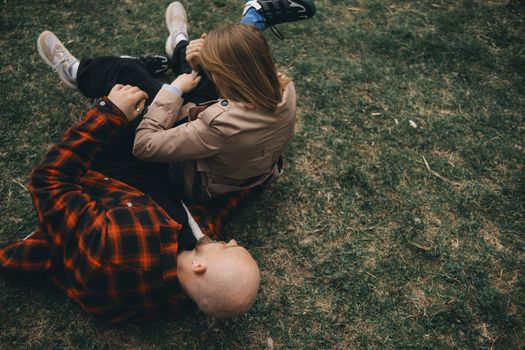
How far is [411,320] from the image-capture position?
9.45 feet

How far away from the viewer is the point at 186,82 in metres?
2.78

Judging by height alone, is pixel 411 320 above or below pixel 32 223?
below

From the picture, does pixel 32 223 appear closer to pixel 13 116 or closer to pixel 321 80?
pixel 13 116

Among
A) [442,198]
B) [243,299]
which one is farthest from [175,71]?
[442,198]

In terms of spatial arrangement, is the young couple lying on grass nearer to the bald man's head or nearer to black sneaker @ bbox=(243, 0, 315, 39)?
the bald man's head

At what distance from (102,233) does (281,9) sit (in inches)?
97.5

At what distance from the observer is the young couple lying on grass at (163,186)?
2264mm

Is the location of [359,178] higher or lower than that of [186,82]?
lower

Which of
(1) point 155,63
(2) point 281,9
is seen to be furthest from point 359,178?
(1) point 155,63

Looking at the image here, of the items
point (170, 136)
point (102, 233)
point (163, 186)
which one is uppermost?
point (170, 136)

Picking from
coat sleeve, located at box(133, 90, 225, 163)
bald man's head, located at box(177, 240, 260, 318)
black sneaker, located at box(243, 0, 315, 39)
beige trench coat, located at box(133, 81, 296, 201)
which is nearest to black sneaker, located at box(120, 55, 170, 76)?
black sneaker, located at box(243, 0, 315, 39)

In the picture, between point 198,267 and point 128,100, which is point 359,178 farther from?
point 128,100

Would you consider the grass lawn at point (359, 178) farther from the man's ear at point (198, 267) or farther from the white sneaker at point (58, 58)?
the man's ear at point (198, 267)

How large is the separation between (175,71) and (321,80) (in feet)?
4.42
